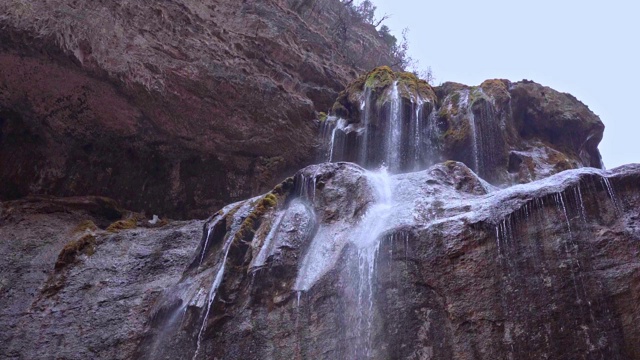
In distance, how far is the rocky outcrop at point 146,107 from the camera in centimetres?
1334

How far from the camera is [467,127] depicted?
1515 centimetres

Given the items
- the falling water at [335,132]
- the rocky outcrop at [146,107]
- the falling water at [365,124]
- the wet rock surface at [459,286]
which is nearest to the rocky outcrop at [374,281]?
the wet rock surface at [459,286]

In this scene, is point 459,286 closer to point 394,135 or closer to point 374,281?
point 374,281

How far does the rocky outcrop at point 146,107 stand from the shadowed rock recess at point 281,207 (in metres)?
0.06

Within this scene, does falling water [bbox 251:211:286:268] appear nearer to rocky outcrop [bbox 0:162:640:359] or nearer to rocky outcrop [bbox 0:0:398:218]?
rocky outcrop [bbox 0:162:640:359]

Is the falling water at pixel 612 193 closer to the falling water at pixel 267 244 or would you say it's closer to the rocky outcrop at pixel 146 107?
the falling water at pixel 267 244

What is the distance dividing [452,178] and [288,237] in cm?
362

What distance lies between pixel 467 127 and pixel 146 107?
8.87 meters

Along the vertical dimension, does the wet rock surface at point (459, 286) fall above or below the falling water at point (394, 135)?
below

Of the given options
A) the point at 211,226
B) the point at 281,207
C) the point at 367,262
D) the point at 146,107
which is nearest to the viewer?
the point at 367,262

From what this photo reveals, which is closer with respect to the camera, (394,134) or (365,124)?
(394,134)

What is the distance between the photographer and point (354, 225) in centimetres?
905

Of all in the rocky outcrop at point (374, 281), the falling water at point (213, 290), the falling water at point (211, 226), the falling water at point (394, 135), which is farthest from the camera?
the falling water at point (394, 135)

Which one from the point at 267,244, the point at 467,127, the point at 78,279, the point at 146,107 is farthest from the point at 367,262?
the point at 146,107
